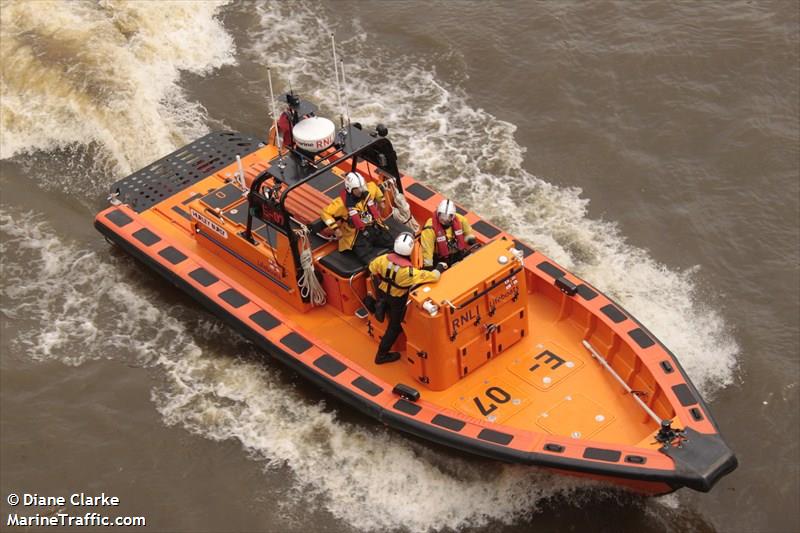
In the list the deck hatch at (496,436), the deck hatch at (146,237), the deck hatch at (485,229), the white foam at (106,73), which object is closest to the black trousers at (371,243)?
the deck hatch at (485,229)

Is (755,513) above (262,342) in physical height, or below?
below

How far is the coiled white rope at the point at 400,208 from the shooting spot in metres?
10.0

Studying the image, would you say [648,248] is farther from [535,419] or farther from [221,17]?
[221,17]

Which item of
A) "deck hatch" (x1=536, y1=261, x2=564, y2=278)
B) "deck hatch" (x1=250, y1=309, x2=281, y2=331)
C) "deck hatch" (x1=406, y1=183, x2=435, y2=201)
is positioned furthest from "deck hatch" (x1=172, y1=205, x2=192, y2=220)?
Answer: "deck hatch" (x1=536, y1=261, x2=564, y2=278)

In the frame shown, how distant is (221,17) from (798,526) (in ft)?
32.5

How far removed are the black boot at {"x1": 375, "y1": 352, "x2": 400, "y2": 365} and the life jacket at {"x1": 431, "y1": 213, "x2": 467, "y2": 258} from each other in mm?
Result: 959

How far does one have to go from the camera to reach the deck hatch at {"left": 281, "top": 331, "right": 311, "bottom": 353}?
31.5 feet

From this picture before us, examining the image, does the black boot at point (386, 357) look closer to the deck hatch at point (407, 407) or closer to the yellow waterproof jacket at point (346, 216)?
the deck hatch at point (407, 407)

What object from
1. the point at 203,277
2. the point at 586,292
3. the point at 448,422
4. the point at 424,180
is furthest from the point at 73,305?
the point at 586,292

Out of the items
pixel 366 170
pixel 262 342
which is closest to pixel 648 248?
pixel 366 170

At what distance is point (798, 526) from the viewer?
29.8 feet

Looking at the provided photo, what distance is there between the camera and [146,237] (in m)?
10.9

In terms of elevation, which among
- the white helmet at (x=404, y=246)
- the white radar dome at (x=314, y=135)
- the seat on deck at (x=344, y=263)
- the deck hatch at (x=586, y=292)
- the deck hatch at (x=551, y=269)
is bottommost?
the deck hatch at (x=551, y=269)

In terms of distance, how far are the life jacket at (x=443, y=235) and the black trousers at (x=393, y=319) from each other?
2.03 feet
